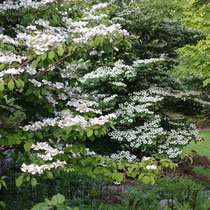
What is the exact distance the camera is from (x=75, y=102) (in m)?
3.12

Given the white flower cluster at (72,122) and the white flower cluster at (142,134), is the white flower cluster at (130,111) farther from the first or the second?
the white flower cluster at (72,122)

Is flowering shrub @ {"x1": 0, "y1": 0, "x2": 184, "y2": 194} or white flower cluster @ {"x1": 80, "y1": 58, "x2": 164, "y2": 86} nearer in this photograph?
flowering shrub @ {"x1": 0, "y1": 0, "x2": 184, "y2": 194}

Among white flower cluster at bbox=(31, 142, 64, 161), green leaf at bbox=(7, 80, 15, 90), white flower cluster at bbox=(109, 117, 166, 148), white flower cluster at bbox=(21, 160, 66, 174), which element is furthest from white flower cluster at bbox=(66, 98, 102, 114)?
white flower cluster at bbox=(109, 117, 166, 148)

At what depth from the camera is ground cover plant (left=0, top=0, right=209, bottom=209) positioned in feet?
8.54

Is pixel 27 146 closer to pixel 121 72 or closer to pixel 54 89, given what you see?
pixel 54 89

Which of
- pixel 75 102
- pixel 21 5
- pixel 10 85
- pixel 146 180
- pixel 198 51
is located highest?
pixel 21 5

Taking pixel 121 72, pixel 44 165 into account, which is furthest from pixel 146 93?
pixel 44 165

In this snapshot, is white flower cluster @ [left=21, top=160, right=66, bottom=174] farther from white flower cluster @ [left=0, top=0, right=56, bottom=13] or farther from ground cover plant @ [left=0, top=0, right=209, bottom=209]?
white flower cluster @ [left=0, top=0, right=56, bottom=13]

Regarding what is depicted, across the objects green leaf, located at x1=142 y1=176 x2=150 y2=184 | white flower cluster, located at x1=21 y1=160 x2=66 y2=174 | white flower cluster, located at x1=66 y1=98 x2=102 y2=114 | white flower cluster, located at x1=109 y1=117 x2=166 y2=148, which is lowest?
white flower cluster, located at x1=109 y1=117 x2=166 y2=148

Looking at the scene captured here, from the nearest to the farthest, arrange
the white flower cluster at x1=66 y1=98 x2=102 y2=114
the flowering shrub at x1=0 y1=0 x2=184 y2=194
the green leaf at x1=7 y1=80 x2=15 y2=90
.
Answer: the green leaf at x1=7 y1=80 x2=15 y2=90
the flowering shrub at x1=0 y1=0 x2=184 y2=194
the white flower cluster at x1=66 y1=98 x2=102 y2=114

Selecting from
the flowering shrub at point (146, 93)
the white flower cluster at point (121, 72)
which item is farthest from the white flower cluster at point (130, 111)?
the white flower cluster at point (121, 72)


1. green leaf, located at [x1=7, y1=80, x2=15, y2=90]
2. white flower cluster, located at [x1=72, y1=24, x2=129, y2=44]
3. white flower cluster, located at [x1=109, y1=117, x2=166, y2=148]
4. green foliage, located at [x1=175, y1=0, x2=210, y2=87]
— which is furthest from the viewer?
green foliage, located at [x1=175, y1=0, x2=210, y2=87]

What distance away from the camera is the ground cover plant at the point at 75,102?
2.60 m

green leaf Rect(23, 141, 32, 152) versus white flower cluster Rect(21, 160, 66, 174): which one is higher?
green leaf Rect(23, 141, 32, 152)
